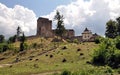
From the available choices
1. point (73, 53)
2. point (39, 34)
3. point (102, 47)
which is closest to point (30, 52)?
point (73, 53)

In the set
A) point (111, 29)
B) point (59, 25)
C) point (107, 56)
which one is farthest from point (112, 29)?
point (107, 56)

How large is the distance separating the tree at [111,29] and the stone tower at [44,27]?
146 ft

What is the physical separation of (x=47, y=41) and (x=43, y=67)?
75.6m

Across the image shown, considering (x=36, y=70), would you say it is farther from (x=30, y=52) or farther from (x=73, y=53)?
(x=30, y=52)

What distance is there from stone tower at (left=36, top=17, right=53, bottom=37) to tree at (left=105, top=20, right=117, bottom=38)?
44.4 m

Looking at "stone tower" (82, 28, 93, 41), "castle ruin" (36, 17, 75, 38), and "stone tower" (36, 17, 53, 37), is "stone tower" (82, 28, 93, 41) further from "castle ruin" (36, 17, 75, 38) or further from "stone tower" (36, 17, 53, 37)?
"stone tower" (36, 17, 53, 37)

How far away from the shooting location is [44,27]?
574ft

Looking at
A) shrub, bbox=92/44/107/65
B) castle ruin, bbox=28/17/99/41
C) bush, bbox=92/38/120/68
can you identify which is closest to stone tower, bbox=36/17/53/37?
castle ruin, bbox=28/17/99/41

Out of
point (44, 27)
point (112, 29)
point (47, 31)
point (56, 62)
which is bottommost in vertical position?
point (56, 62)

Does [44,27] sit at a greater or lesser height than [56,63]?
greater

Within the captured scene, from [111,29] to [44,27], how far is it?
163 feet

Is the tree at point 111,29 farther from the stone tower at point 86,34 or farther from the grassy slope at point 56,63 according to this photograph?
the stone tower at point 86,34

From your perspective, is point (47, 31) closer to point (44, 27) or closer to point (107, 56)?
point (44, 27)

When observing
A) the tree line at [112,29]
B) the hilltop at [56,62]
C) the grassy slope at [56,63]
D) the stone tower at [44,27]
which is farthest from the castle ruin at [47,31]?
the hilltop at [56,62]
